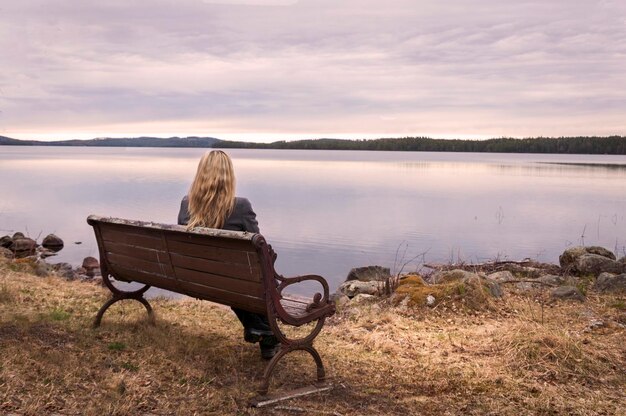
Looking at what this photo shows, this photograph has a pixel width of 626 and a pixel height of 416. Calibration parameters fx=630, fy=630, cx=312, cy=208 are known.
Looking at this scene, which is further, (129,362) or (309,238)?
(309,238)

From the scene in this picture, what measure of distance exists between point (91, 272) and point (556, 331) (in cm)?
1377

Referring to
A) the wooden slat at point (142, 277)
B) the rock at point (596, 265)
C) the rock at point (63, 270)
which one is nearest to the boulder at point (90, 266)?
the rock at point (63, 270)

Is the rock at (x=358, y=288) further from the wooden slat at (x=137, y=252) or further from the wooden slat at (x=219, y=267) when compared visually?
the wooden slat at (x=219, y=267)

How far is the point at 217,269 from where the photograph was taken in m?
5.17

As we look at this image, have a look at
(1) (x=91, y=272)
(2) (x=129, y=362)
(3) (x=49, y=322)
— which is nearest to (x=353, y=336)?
(2) (x=129, y=362)

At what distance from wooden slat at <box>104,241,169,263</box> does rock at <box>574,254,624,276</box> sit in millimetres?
10485

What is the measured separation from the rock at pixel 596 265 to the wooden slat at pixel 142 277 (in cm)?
1035

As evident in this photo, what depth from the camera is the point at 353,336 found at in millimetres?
7043

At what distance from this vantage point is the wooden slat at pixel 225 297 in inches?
196

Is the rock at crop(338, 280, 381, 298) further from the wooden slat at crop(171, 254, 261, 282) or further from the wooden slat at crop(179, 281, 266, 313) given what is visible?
the wooden slat at crop(171, 254, 261, 282)

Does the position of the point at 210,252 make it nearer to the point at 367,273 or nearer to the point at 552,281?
the point at 552,281

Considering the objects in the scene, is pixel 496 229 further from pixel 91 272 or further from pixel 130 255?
pixel 130 255

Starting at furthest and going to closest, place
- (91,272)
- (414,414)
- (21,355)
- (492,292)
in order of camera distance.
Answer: (91,272), (492,292), (21,355), (414,414)

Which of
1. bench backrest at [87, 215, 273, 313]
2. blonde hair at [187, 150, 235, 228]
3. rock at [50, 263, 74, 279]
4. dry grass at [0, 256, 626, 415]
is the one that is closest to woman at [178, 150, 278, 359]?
blonde hair at [187, 150, 235, 228]
